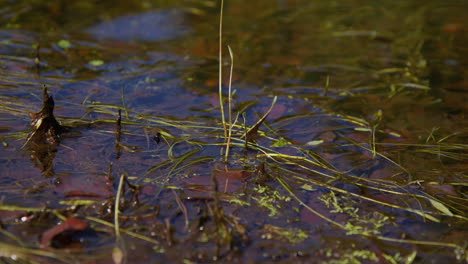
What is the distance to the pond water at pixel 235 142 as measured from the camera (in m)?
2.00

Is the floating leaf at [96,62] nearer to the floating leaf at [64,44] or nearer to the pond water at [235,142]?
the pond water at [235,142]

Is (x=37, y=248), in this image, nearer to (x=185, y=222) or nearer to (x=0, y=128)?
(x=185, y=222)

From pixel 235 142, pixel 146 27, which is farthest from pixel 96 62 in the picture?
pixel 235 142

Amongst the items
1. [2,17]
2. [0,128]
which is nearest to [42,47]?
[2,17]

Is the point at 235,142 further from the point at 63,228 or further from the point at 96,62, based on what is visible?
the point at 96,62

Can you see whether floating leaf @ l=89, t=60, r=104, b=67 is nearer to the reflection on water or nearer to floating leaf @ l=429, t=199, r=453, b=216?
the reflection on water

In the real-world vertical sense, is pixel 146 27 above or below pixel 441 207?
above

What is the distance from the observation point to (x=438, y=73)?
156 inches

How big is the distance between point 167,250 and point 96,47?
2760mm

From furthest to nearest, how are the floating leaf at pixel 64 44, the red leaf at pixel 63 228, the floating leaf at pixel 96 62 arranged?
the floating leaf at pixel 64 44, the floating leaf at pixel 96 62, the red leaf at pixel 63 228

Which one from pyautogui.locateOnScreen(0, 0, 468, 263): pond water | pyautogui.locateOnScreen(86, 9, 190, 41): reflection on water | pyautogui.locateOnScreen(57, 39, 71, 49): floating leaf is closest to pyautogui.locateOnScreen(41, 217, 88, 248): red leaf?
pyautogui.locateOnScreen(0, 0, 468, 263): pond water

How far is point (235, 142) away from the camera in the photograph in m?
2.75

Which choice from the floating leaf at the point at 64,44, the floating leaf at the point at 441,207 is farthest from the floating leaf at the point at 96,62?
the floating leaf at the point at 441,207

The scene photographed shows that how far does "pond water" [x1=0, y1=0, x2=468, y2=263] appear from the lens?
2.00 metres
